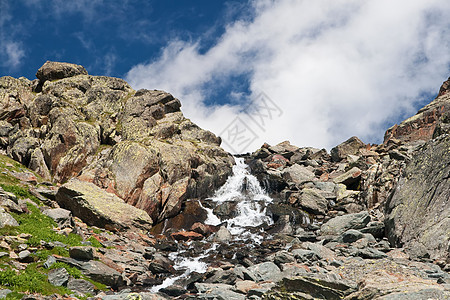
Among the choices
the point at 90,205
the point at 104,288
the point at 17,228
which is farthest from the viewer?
the point at 90,205

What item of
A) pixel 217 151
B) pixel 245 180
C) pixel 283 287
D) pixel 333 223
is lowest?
pixel 283 287

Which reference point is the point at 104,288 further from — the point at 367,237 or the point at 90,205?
the point at 367,237

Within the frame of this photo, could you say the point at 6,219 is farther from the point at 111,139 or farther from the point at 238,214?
the point at 111,139

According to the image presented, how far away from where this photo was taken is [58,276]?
16859 millimetres

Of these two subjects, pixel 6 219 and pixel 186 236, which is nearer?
pixel 6 219

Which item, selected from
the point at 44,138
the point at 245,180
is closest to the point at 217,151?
the point at 245,180

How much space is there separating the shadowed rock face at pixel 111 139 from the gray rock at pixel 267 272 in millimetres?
23286

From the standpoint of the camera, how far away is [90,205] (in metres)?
33.7

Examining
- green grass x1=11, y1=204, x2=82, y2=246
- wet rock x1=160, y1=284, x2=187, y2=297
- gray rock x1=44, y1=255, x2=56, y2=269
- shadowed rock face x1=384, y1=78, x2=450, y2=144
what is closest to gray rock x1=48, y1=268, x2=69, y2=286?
gray rock x1=44, y1=255, x2=56, y2=269

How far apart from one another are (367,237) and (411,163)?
867 cm

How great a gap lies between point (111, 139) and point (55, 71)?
26588mm

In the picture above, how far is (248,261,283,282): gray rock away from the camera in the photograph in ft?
70.4

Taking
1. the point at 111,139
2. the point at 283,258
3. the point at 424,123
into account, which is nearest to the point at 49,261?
the point at 283,258

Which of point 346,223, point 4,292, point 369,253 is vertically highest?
point 346,223
